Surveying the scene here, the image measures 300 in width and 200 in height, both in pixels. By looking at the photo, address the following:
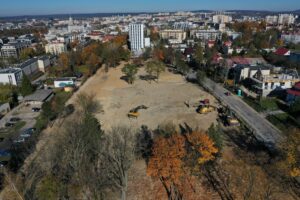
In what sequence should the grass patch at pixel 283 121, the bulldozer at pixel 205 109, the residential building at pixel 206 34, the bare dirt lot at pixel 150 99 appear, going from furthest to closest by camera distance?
the residential building at pixel 206 34 < the bulldozer at pixel 205 109 < the bare dirt lot at pixel 150 99 < the grass patch at pixel 283 121

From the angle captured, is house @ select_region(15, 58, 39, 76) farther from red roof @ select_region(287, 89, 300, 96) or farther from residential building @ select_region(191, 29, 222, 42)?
residential building @ select_region(191, 29, 222, 42)

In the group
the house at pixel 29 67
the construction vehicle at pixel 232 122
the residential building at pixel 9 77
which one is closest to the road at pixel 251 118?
the construction vehicle at pixel 232 122

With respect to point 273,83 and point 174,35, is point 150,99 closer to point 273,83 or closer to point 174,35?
point 273,83

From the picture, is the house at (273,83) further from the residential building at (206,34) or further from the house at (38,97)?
the residential building at (206,34)

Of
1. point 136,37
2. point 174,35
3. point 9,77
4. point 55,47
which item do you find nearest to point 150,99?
point 9,77

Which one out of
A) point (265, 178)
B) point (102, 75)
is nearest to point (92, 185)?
point (265, 178)

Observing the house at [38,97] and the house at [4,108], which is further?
the house at [38,97]

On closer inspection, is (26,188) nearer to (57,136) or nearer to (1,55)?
(57,136)
